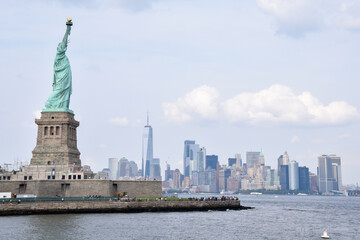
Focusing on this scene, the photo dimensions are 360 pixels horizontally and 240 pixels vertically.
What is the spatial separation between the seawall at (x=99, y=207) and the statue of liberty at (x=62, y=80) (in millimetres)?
25983

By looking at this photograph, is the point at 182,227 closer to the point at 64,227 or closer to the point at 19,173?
the point at 64,227

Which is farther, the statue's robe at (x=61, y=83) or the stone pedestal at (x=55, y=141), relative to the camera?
the statue's robe at (x=61, y=83)

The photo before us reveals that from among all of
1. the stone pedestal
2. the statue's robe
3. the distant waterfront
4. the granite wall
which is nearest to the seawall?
the distant waterfront

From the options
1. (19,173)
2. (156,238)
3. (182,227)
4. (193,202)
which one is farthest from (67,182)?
(156,238)

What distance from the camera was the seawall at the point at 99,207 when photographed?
8550 cm

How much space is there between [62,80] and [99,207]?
3202 centimetres

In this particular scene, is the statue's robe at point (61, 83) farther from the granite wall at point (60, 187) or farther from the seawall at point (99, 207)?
the seawall at point (99, 207)

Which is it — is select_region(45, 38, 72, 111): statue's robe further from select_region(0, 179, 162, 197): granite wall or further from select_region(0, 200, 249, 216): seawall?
select_region(0, 200, 249, 216): seawall

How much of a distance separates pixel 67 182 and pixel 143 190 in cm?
1600

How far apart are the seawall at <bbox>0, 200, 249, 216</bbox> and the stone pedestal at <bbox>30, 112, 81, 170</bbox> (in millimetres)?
15152

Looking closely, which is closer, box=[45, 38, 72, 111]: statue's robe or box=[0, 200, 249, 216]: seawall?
box=[0, 200, 249, 216]: seawall


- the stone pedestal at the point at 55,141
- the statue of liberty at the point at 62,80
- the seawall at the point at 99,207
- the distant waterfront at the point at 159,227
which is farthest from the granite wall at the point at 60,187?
the statue of liberty at the point at 62,80

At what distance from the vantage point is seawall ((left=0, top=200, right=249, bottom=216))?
3366 inches

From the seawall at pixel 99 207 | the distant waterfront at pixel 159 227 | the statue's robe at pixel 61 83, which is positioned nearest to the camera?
the distant waterfront at pixel 159 227
